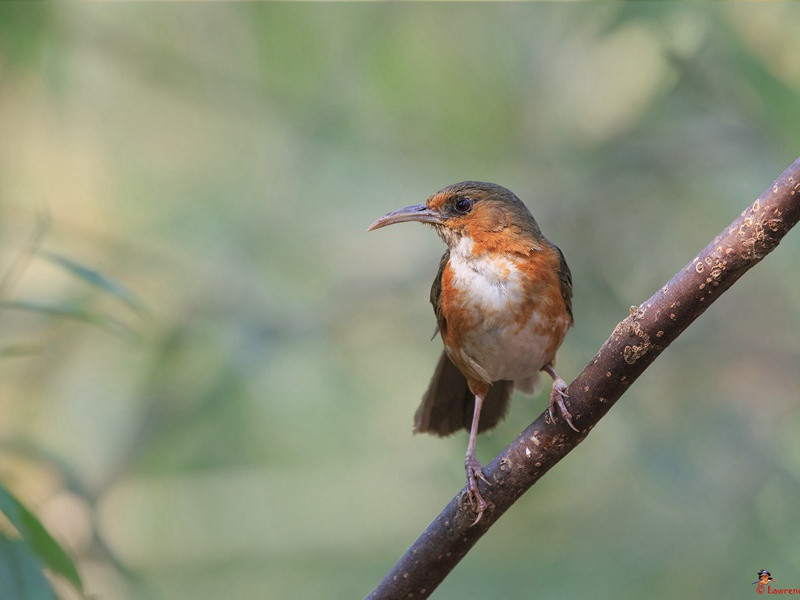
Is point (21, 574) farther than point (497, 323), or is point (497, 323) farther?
point (497, 323)

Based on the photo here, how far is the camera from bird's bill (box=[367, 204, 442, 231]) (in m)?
4.54

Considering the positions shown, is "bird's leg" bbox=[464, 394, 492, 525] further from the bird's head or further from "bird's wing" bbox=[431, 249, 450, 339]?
the bird's head

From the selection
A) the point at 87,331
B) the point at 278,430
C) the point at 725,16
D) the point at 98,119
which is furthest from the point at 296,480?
the point at 725,16

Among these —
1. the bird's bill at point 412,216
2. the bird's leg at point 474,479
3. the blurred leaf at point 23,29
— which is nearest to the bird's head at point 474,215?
the bird's bill at point 412,216

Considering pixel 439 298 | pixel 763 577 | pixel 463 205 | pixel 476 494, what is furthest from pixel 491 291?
pixel 763 577

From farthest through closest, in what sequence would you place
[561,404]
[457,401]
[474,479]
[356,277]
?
[356,277]
[457,401]
[474,479]
[561,404]

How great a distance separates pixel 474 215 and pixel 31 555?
2.30 m

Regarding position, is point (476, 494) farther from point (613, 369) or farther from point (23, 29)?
point (23, 29)

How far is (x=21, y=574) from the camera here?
313 cm

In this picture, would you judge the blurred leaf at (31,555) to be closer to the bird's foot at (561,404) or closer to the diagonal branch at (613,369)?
the diagonal branch at (613,369)

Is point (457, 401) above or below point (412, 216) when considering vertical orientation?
below

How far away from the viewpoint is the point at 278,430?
7625 mm

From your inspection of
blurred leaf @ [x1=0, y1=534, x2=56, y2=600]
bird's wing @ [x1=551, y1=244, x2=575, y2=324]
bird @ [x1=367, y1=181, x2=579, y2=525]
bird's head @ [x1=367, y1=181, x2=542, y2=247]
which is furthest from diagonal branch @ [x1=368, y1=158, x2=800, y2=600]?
bird's head @ [x1=367, y1=181, x2=542, y2=247]

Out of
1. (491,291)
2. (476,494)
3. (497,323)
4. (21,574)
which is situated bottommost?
(21,574)
